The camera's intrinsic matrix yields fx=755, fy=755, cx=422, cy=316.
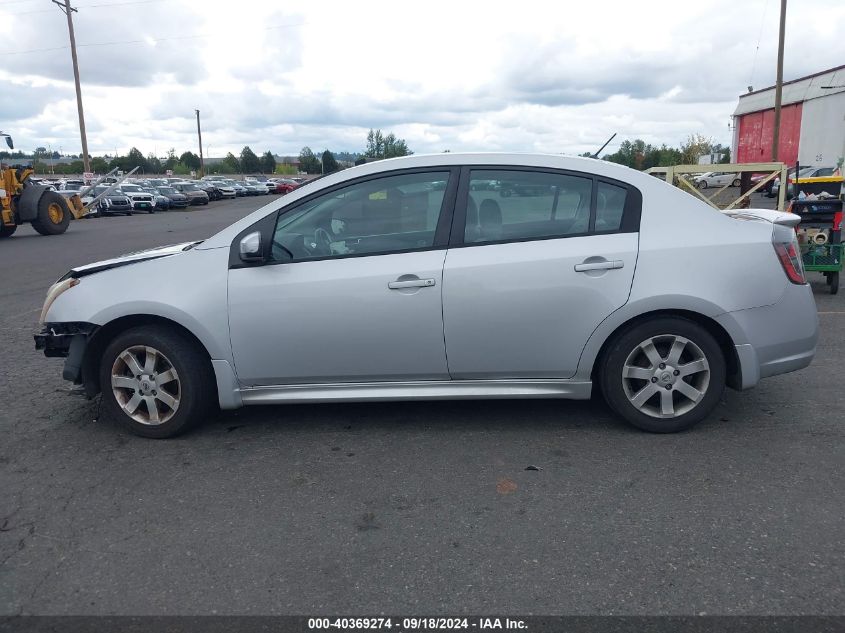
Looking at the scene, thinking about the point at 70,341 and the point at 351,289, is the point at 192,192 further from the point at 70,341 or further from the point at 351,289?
the point at 351,289

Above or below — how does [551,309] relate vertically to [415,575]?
above

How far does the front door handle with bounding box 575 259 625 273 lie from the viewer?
4.32 m

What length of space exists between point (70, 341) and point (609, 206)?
3.38m

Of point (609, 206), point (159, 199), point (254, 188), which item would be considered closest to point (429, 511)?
point (609, 206)

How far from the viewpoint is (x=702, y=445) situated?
433 cm

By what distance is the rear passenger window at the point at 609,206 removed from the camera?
4.45 m

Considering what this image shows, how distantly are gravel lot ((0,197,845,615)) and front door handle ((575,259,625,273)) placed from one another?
1003 millimetres

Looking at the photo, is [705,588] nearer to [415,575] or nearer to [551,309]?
[415,575]

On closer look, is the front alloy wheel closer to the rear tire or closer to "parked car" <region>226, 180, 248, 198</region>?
the rear tire

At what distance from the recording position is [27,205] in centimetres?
2198

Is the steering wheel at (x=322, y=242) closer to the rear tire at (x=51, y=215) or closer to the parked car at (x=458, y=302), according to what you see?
the parked car at (x=458, y=302)

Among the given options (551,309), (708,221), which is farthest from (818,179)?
(551,309)

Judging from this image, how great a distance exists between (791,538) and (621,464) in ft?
3.26

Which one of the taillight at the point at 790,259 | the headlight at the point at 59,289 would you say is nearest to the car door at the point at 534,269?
the taillight at the point at 790,259
